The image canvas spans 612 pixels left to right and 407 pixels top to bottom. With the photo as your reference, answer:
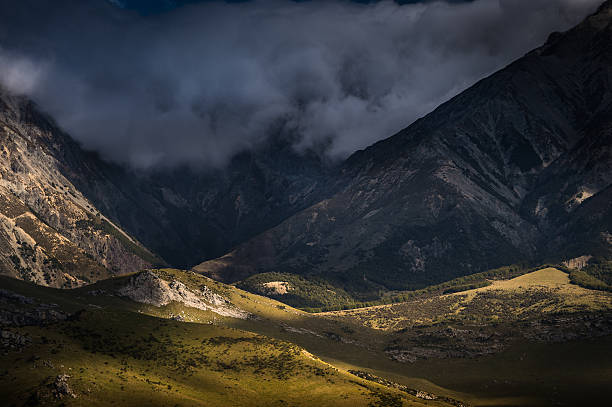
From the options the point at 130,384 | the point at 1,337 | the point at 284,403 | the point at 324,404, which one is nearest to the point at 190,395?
the point at 130,384

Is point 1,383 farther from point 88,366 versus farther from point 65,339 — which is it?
point 65,339

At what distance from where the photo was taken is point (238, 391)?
7781 inches

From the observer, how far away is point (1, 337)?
179250mm

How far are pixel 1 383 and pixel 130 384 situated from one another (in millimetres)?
34830

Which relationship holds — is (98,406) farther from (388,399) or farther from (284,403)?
(388,399)

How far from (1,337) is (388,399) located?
411ft

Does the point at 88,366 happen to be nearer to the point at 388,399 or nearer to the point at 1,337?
the point at 1,337

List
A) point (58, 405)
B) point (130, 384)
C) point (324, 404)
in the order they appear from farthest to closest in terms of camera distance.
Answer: point (324, 404), point (130, 384), point (58, 405)

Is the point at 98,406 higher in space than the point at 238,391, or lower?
lower

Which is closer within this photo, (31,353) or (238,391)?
(31,353)

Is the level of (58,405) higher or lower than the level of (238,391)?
lower

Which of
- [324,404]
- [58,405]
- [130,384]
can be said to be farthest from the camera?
[324,404]

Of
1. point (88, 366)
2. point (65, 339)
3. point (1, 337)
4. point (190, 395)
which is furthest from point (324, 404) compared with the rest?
point (1, 337)

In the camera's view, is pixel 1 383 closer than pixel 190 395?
Yes
